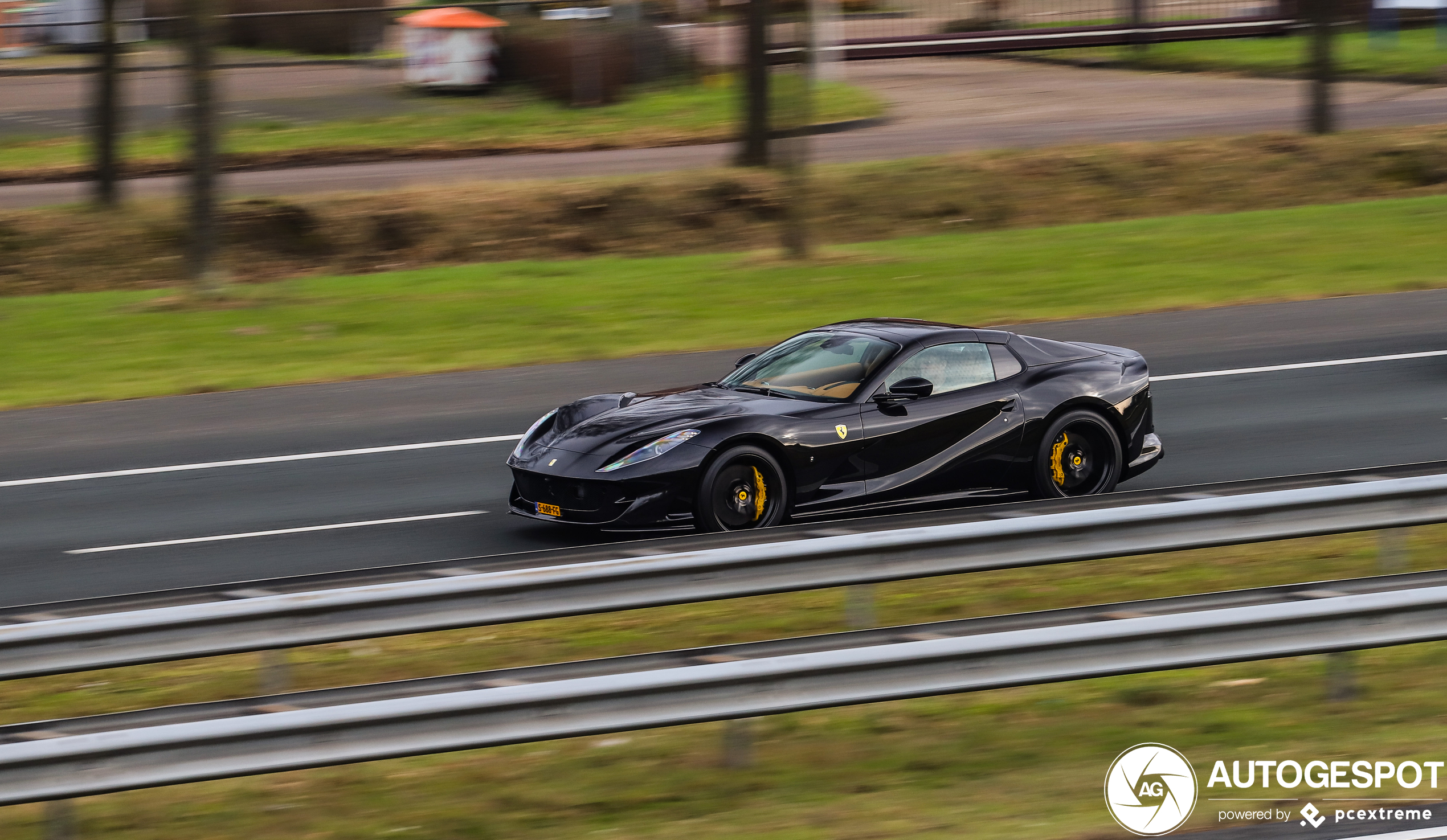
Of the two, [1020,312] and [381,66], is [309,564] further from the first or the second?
[381,66]

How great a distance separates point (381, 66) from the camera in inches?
1526

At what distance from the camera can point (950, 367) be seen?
10.7 m

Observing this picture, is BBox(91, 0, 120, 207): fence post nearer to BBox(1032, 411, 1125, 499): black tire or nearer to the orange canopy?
the orange canopy

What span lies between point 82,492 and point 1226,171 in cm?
1949

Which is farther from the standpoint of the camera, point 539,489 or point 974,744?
point 539,489

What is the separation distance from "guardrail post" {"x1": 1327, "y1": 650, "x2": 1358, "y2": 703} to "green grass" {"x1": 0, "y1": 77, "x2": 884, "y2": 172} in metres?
25.7

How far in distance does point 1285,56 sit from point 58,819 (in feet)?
135

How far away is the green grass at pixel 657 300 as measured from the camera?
17.0 metres

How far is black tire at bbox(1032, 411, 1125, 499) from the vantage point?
35.4 feet

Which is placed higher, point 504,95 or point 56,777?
point 504,95

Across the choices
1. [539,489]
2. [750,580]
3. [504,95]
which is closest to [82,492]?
[539,489]

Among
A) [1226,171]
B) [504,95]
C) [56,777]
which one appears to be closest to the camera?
[56,777]

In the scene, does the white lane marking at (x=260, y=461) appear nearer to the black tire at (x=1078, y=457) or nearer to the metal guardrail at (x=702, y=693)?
the black tire at (x=1078, y=457)

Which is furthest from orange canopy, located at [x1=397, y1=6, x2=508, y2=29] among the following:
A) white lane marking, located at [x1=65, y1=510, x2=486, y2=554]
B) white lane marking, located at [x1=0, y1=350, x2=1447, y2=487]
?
white lane marking, located at [x1=65, y1=510, x2=486, y2=554]
